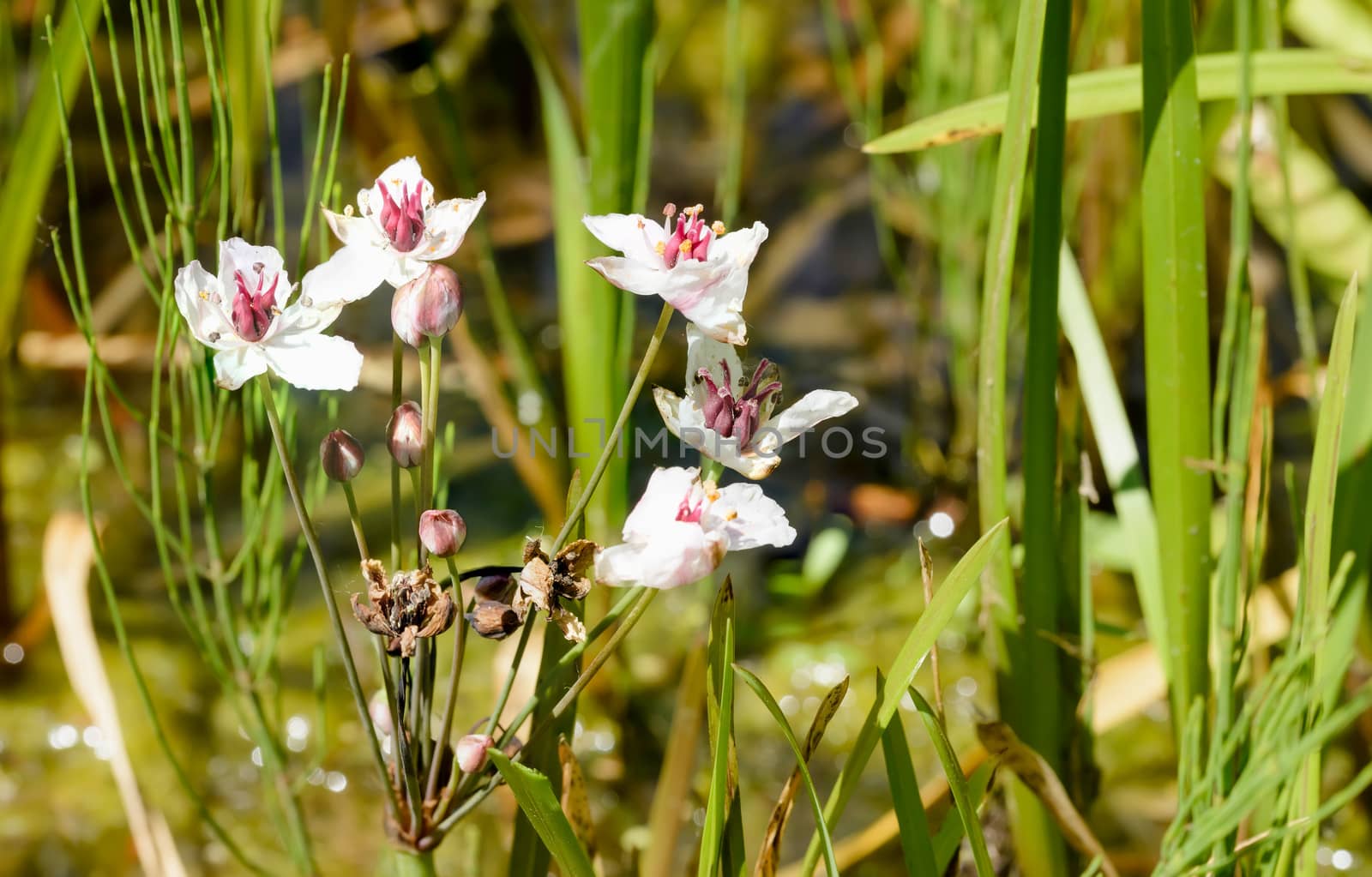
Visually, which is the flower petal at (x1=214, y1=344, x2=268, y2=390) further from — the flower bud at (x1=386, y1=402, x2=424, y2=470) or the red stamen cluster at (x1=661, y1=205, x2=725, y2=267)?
the red stamen cluster at (x1=661, y1=205, x2=725, y2=267)

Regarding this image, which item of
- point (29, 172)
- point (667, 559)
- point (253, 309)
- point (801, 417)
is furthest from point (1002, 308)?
point (29, 172)

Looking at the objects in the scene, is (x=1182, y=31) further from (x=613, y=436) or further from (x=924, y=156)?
(x=924, y=156)

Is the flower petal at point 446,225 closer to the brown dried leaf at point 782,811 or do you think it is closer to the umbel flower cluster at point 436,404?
the umbel flower cluster at point 436,404

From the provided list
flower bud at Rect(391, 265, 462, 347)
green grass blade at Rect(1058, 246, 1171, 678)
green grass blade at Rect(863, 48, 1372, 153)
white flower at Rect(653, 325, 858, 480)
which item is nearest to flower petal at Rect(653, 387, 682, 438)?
white flower at Rect(653, 325, 858, 480)

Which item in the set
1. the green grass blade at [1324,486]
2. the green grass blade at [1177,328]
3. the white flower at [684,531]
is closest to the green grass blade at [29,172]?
the white flower at [684,531]

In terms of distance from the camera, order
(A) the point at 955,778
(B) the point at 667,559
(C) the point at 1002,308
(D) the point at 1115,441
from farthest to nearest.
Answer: (D) the point at 1115,441 < (C) the point at 1002,308 < (A) the point at 955,778 < (B) the point at 667,559

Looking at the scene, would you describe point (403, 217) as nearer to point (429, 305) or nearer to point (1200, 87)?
point (429, 305)

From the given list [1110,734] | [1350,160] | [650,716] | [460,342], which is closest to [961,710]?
[1110,734]
